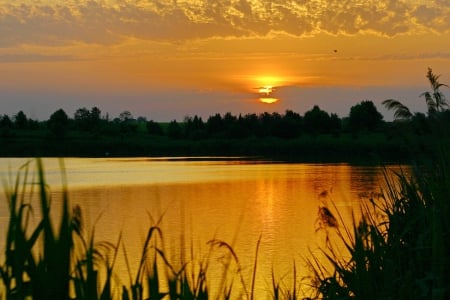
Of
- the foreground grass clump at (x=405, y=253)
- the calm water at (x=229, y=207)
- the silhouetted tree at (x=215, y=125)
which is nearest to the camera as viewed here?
the foreground grass clump at (x=405, y=253)

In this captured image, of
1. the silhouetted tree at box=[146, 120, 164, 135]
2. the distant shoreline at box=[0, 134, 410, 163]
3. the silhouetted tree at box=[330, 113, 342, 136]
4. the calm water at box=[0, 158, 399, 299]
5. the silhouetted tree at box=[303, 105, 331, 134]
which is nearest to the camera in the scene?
the calm water at box=[0, 158, 399, 299]

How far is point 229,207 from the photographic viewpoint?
2664 centimetres

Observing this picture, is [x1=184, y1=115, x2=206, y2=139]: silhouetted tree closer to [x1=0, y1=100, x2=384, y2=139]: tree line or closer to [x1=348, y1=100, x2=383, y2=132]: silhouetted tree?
[x1=0, y1=100, x2=384, y2=139]: tree line

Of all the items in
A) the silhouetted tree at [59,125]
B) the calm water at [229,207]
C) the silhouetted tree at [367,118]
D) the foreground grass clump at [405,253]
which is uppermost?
the silhouetted tree at [59,125]

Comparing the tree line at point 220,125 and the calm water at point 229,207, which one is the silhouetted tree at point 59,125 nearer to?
the tree line at point 220,125

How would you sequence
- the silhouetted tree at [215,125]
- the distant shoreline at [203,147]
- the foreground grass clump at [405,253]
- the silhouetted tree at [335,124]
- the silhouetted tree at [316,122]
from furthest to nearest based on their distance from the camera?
the silhouetted tree at [215,125]
the silhouetted tree at [316,122]
the silhouetted tree at [335,124]
the distant shoreline at [203,147]
the foreground grass clump at [405,253]

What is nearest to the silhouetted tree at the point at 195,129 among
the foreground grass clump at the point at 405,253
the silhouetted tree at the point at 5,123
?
the silhouetted tree at the point at 5,123

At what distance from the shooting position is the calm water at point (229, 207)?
12851mm

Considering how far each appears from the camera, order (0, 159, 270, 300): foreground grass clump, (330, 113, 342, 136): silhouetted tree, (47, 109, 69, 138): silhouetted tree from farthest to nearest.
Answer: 1. (330, 113, 342, 136): silhouetted tree
2. (47, 109, 69, 138): silhouetted tree
3. (0, 159, 270, 300): foreground grass clump

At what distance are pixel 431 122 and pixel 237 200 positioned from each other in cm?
2317

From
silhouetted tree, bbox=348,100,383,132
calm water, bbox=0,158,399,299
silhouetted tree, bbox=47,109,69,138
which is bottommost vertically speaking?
calm water, bbox=0,158,399,299

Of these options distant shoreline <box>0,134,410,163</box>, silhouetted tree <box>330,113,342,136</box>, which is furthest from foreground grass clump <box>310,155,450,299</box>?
silhouetted tree <box>330,113,342,136</box>

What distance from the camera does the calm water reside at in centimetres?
1285

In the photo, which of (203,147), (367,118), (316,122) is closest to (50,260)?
(367,118)
